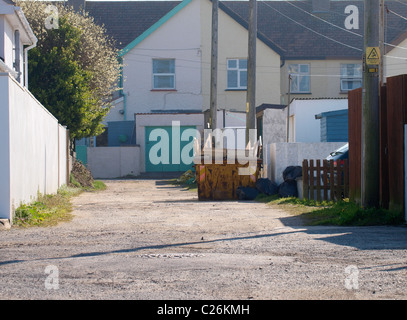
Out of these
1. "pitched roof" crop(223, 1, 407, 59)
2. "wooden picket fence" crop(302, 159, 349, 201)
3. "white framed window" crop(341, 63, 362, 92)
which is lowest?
"wooden picket fence" crop(302, 159, 349, 201)

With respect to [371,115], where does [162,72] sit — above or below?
above

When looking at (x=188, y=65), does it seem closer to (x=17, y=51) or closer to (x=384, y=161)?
(x=17, y=51)

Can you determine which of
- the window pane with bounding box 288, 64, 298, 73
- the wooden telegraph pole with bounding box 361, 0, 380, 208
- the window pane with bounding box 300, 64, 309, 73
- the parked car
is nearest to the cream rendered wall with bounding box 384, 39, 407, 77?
the window pane with bounding box 300, 64, 309, 73

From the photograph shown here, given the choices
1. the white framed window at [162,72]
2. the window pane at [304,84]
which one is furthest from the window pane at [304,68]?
the white framed window at [162,72]

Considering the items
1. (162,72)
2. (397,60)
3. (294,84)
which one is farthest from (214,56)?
(397,60)

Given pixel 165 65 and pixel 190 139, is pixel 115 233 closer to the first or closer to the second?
pixel 190 139

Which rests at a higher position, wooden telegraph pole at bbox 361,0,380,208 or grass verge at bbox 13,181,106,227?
wooden telegraph pole at bbox 361,0,380,208

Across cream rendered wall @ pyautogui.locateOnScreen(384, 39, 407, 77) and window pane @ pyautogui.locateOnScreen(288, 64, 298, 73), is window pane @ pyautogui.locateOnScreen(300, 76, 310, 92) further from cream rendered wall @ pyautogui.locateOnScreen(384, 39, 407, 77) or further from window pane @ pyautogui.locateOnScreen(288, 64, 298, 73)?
cream rendered wall @ pyautogui.locateOnScreen(384, 39, 407, 77)

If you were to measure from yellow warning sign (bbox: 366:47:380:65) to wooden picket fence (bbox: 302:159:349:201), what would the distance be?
3822 millimetres

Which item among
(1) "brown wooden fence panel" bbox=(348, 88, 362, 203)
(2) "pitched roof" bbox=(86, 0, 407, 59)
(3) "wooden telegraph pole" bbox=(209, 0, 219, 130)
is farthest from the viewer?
(2) "pitched roof" bbox=(86, 0, 407, 59)

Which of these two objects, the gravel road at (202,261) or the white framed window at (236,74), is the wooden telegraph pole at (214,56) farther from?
the gravel road at (202,261)

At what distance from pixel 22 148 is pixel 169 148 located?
22.6m

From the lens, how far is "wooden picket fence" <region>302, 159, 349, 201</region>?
14.9 meters

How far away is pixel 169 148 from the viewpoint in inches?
1346
